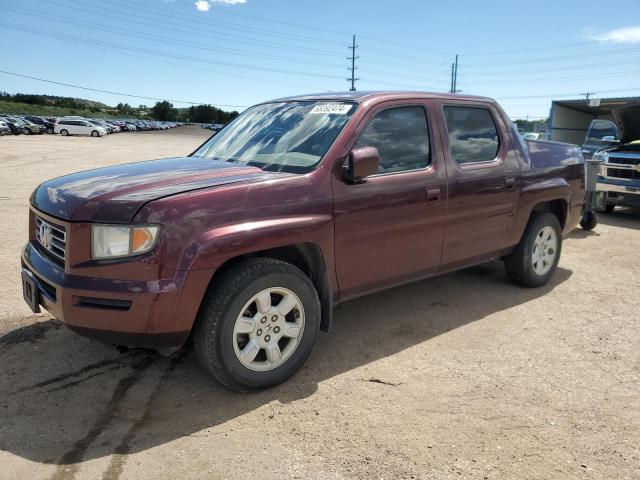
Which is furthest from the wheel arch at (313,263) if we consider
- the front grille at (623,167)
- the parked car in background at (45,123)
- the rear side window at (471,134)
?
the parked car in background at (45,123)

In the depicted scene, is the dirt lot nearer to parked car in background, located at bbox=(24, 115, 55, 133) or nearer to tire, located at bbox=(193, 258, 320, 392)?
tire, located at bbox=(193, 258, 320, 392)

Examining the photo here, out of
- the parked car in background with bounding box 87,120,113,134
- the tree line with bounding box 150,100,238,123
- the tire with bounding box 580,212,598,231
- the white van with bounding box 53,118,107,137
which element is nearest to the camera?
the tire with bounding box 580,212,598,231

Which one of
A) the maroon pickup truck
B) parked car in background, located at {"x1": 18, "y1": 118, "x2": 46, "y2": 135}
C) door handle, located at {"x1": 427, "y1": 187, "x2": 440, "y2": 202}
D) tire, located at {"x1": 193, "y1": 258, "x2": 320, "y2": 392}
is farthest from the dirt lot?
parked car in background, located at {"x1": 18, "y1": 118, "x2": 46, "y2": 135}

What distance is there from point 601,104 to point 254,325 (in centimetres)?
1243

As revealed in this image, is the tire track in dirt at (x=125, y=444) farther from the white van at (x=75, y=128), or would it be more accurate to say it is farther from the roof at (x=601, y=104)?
the white van at (x=75, y=128)

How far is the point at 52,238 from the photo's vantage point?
319 centimetres

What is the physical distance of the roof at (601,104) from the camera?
11680 millimetres

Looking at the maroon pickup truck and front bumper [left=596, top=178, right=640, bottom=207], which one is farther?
front bumper [left=596, top=178, right=640, bottom=207]

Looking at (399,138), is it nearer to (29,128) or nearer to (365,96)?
(365,96)

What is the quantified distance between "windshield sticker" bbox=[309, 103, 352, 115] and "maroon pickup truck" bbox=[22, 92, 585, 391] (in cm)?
2

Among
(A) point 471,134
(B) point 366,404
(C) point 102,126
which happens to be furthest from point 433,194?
(C) point 102,126

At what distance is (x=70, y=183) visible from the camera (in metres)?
3.40

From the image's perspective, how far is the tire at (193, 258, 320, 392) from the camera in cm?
305

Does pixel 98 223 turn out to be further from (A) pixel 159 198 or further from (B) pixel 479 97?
(B) pixel 479 97
